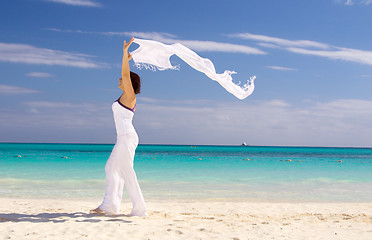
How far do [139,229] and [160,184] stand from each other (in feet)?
29.2

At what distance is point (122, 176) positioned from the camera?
21.3 feet

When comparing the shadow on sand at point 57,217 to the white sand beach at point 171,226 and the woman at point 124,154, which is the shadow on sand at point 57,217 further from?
the woman at point 124,154

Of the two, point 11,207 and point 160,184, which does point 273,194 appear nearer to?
point 160,184

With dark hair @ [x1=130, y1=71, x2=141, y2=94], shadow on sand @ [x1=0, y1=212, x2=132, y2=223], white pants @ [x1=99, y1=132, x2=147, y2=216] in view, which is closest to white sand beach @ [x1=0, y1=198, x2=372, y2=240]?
shadow on sand @ [x1=0, y1=212, x2=132, y2=223]

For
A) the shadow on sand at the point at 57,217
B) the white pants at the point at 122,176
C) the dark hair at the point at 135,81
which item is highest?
the dark hair at the point at 135,81

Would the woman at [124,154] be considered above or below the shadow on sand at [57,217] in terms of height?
above

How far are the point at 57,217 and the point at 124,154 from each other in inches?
57.6

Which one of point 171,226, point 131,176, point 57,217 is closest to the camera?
point 171,226

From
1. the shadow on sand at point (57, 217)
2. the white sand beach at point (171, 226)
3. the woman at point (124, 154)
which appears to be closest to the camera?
the white sand beach at point (171, 226)

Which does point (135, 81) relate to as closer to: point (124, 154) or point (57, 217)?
point (124, 154)

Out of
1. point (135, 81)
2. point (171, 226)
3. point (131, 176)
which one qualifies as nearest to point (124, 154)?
point (131, 176)

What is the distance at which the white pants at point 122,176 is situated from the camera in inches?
250

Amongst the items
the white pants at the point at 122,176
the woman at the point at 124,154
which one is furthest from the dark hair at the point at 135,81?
the white pants at the point at 122,176

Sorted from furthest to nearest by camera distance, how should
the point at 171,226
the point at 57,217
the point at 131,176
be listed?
the point at 131,176 → the point at 57,217 → the point at 171,226
